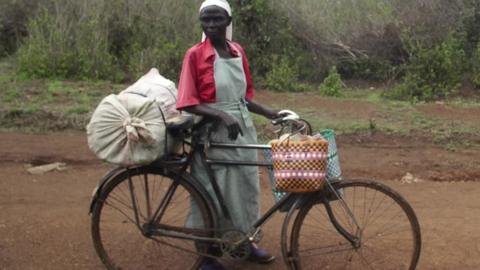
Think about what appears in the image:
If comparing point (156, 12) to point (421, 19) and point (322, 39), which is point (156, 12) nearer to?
point (322, 39)

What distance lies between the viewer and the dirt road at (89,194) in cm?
444

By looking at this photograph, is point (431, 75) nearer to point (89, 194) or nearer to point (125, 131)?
point (89, 194)

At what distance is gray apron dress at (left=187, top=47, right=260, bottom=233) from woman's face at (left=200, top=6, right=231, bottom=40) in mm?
152

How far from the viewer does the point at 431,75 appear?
1068 centimetres

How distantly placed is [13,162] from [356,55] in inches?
307

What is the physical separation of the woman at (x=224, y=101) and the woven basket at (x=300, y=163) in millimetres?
327

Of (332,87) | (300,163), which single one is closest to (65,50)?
(332,87)

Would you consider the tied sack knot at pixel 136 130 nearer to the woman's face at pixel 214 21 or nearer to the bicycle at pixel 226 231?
the bicycle at pixel 226 231

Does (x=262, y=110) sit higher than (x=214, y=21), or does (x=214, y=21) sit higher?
(x=214, y=21)

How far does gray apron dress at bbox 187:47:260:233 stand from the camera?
3.81 meters

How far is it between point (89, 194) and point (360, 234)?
2.86 m

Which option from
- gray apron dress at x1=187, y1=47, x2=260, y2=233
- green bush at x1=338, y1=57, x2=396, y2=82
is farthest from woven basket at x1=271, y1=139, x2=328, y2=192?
green bush at x1=338, y1=57, x2=396, y2=82

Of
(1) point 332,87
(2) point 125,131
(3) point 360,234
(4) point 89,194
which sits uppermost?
(2) point 125,131

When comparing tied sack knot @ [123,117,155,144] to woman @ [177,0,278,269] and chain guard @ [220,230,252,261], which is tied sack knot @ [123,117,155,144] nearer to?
woman @ [177,0,278,269]
